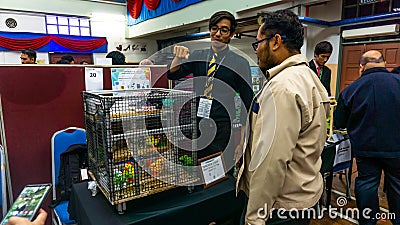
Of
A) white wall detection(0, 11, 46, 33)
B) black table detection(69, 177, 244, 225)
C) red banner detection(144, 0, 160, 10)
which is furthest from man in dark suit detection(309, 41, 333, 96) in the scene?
white wall detection(0, 11, 46, 33)

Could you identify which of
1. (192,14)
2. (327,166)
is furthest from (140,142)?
(192,14)

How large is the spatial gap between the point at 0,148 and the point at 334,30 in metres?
5.75

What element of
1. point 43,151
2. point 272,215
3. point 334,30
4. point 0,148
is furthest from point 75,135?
point 334,30

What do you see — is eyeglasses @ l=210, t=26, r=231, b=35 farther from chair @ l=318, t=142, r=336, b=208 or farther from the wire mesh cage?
chair @ l=318, t=142, r=336, b=208

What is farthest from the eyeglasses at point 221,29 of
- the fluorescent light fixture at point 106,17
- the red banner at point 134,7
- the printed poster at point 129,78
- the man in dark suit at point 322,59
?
the fluorescent light fixture at point 106,17

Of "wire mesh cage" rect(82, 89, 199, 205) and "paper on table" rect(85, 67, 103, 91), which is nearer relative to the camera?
"wire mesh cage" rect(82, 89, 199, 205)

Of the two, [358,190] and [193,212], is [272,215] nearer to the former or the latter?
[193,212]

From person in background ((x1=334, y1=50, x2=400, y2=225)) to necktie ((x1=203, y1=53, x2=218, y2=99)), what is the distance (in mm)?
1255

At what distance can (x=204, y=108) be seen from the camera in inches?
60.3

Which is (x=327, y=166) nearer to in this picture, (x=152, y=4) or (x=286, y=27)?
(x=286, y=27)

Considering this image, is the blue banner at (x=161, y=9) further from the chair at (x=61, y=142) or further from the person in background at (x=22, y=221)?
the person in background at (x=22, y=221)

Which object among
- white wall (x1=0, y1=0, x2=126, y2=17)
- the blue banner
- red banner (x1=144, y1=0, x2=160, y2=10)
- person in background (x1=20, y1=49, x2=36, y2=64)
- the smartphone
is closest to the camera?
the smartphone

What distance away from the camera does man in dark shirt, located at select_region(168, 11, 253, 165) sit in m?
1.53

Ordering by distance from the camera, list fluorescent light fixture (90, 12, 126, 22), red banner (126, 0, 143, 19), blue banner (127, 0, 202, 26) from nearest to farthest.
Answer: blue banner (127, 0, 202, 26), red banner (126, 0, 143, 19), fluorescent light fixture (90, 12, 126, 22)
